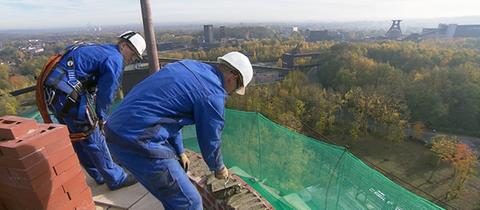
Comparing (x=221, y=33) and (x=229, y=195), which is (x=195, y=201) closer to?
(x=229, y=195)

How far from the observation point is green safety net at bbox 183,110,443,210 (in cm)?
320

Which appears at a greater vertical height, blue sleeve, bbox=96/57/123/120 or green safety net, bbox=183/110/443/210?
blue sleeve, bbox=96/57/123/120

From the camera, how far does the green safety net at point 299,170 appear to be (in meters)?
3.20

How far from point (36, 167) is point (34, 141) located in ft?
0.69

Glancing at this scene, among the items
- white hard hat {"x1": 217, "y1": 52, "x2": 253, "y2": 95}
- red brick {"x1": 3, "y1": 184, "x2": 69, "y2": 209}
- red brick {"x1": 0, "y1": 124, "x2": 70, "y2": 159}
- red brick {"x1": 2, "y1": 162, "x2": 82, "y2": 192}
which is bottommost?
red brick {"x1": 3, "y1": 184, "x2": 69, "y2": 209}

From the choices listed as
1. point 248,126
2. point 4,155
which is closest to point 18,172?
point 4,155

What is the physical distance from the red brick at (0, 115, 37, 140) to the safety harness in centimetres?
70

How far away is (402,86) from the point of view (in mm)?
30297

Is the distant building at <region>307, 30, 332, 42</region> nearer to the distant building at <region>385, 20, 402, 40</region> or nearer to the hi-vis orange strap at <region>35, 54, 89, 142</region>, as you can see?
the distant building at <region>385, 20, 402, 40</region>

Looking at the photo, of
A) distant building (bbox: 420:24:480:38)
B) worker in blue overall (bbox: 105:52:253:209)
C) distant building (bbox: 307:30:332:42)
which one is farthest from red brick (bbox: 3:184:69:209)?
distant building (bbox: 420:24:480:38)

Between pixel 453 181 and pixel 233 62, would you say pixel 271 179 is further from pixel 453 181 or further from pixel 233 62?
pixel 453 181

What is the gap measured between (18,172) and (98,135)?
1188mm

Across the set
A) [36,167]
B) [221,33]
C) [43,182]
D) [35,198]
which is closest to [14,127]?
[36,167]

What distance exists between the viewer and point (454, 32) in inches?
3617
